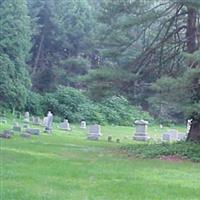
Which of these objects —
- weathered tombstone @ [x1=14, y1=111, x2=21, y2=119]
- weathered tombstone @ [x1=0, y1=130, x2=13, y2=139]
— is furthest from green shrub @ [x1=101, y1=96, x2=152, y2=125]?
weathered tombstone @ [x1=0, y1=130, x2=13, y2=139]

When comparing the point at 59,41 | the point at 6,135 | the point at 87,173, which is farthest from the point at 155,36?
the point at 59,41

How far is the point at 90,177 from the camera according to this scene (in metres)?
11.6

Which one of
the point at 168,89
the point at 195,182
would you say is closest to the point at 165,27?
the point at 168,89

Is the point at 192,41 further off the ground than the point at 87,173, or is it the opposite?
the point at 192,41

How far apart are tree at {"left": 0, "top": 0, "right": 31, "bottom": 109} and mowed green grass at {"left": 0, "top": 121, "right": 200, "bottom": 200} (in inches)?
1057

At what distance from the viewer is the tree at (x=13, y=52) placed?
43.8 metres

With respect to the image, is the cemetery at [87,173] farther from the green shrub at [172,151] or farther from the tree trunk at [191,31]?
the tree trunk at [191,31]

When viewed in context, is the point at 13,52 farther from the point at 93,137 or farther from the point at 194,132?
the point at 194,132

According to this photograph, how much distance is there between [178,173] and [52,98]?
37.0 metres

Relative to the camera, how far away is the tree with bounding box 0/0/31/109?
144 ft

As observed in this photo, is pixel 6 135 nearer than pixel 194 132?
No

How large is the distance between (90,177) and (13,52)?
115 ft

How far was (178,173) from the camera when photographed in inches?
515

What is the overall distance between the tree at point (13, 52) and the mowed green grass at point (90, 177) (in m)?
26.8
